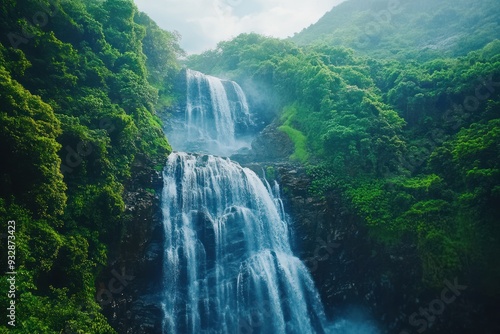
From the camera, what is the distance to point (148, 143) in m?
18.7

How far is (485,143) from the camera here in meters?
15.9

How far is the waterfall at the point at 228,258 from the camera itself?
1513cm

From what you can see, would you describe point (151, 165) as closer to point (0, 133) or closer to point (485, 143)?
point (0, 133)

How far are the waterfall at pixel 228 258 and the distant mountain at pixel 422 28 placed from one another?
87.7ft

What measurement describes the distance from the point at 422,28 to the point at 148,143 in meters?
41.0

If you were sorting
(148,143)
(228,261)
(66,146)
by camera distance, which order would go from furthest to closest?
(148,143)
(228,261)
(66,146)

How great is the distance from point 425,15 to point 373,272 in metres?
42.6

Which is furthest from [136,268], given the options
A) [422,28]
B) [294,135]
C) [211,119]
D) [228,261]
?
[422,28]

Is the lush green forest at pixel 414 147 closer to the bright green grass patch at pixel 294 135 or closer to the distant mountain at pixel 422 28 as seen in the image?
the bright green grass patch at pixel 294 135

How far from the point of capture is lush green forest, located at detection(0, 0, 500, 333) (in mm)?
10641

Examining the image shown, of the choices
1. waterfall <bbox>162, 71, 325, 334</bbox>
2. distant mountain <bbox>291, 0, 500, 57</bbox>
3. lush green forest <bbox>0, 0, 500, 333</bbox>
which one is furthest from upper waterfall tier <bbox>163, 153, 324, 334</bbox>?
distant mountain <bbox>291, 0, 500, 57</bbox>

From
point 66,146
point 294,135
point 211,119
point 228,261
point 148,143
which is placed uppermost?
point 211,119

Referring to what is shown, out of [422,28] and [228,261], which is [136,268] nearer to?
[228,261]

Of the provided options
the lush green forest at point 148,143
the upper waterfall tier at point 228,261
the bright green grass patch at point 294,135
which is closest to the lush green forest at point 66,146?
the lush green forest at point 148,143
